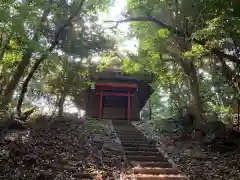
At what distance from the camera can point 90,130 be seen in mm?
13914

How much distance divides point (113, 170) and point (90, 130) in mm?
5439

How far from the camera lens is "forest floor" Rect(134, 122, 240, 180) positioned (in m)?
8.45

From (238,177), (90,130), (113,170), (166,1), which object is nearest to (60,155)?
(113,170)

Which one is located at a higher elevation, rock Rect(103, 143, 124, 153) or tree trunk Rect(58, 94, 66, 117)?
tree trunk Rect(58, 94, 66, 117)

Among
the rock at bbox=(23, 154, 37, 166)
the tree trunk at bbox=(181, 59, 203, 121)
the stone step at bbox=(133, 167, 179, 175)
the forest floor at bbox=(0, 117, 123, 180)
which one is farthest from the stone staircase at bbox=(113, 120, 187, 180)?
the rock at bbox=(23, 154, 37, 166)

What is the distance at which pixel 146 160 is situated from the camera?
10133 millimetres

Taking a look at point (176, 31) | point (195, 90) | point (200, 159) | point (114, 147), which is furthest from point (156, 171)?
point (176, 31)

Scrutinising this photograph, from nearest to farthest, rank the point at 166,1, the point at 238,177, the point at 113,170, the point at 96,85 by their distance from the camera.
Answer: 1. the point at 238,177
2. the point at 113,170
3. the point at 166,1
4. the point at 96,85

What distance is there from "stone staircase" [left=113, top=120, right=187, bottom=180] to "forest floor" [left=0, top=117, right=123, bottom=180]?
1.65 feet

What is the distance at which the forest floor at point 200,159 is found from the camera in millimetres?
8453

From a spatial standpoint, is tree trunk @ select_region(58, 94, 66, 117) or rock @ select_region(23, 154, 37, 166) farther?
tree trunk @ select_region(58, 94, 66, 117)

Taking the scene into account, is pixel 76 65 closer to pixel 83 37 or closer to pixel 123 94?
pixel 83 37

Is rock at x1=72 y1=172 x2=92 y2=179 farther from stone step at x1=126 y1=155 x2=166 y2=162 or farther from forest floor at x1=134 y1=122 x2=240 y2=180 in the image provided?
forest floor at x1=134 y1=122 x2=240 y2=180

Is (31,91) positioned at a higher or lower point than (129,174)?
higher
